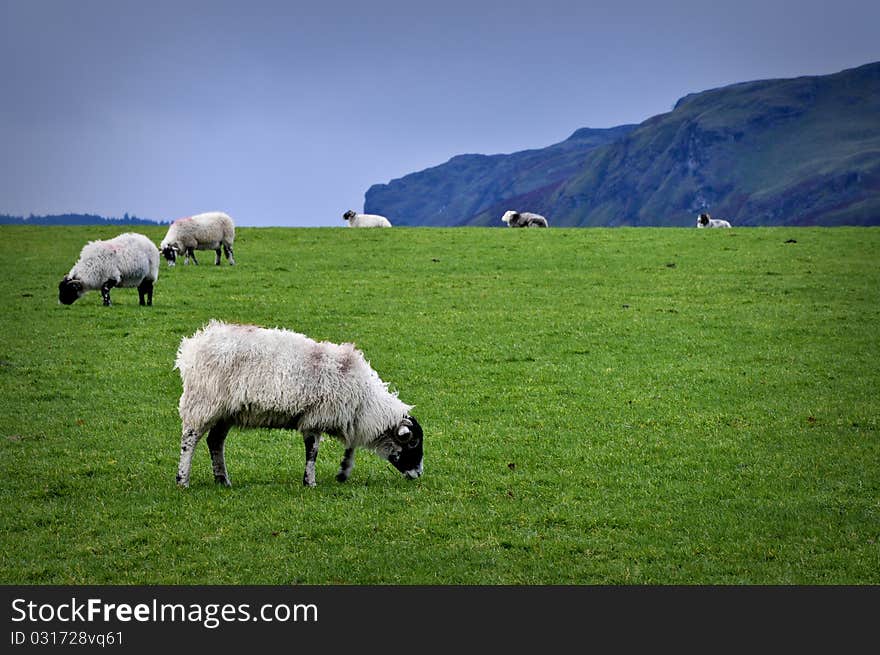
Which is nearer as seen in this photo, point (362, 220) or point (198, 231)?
point (198, 231)

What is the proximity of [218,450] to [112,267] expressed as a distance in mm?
18353

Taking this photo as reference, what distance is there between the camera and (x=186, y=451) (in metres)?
12.9

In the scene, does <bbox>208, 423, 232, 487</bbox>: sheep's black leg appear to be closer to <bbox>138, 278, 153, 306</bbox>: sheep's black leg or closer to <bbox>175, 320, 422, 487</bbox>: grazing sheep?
<bbox>175, 320, 422, 487</bbox>: grazing sheep

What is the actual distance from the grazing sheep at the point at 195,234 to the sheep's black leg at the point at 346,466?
28779 mm

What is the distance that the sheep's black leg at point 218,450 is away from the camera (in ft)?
42.4

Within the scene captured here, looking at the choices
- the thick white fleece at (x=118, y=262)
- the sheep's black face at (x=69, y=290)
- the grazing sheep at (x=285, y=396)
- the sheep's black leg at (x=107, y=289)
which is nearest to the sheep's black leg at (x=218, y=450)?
the grazing sheep at (x=285, y=396)

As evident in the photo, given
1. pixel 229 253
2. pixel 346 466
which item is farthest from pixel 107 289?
pixel 346 466

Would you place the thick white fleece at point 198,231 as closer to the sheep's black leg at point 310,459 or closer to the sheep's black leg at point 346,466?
the sheep's black leg at point 346,466

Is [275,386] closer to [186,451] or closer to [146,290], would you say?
[186,451]

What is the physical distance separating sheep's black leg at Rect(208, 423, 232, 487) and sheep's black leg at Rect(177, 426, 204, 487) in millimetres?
202

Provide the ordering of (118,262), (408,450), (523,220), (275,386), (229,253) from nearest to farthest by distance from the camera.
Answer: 1. (275,386)
2. (408,450)
3. (118,262)
4. (229,253)
5. (523,220)

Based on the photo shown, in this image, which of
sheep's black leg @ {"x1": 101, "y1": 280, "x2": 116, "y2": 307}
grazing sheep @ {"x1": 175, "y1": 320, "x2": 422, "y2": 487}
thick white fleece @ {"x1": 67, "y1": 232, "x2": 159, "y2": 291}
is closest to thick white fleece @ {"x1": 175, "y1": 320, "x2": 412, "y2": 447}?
grazing sheep @ {"x1": 175, "y1": 320, "x2": 422, "y2": 487}

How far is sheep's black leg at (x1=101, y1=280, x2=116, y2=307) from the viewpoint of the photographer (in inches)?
1178
